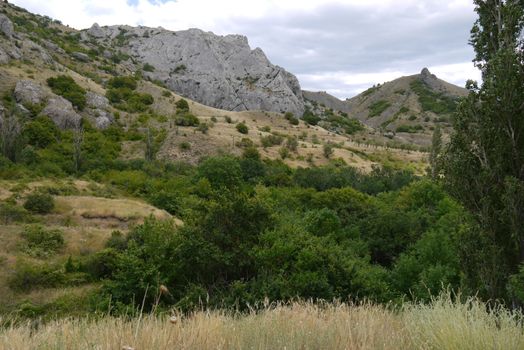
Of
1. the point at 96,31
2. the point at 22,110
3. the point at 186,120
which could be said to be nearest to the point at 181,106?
the point at 186,120

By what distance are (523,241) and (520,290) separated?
0.87 metres

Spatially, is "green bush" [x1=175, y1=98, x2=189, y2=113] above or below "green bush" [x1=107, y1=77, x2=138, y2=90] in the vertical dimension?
below

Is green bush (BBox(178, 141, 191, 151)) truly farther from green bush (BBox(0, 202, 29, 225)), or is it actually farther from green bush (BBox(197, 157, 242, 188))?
green bush (BBox(0, 202, 29, 225))

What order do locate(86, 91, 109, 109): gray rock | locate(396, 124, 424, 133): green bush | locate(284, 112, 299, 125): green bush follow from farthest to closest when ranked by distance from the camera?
locate(396, 124, 424, 133): green bush
locate(284, 112, 299, 125): green bush
locate(86, 91, 109, 109): gray rock

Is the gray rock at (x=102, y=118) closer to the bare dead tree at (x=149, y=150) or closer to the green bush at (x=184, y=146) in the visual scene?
the bare dead tree at (x=149, y=150)

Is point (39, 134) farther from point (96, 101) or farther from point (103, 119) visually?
point (96, 101)

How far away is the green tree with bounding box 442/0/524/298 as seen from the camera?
27.0 ft

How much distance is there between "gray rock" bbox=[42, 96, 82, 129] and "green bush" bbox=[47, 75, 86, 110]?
71.5 inches

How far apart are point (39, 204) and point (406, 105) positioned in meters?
106

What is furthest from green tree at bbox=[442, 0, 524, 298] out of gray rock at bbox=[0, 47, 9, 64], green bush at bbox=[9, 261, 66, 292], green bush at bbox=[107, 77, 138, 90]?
green bush at bbox=[107, 77, 138, 90]

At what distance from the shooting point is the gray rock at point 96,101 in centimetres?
5606

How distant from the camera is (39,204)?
28.6 meters

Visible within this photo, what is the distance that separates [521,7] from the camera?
896cm

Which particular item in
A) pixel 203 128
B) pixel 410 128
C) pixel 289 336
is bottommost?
pixel 289 336
